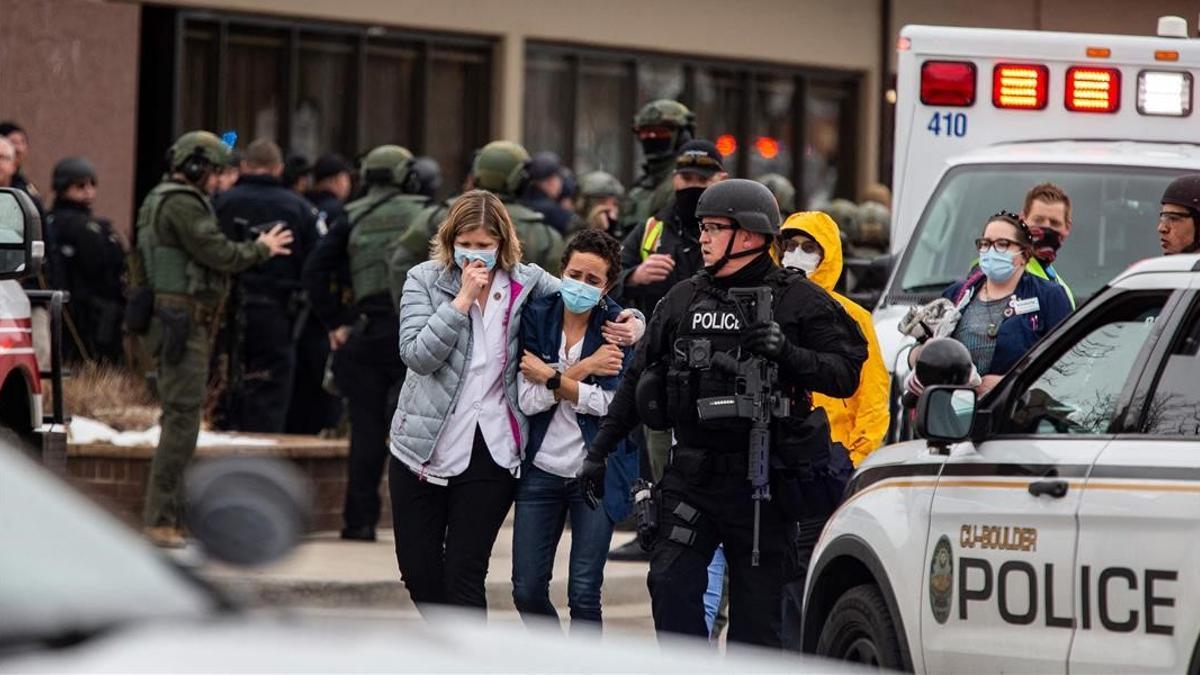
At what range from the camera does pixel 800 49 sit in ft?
87.5

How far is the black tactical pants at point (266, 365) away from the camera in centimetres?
1523

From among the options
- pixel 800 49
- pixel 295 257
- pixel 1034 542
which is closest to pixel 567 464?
pixel 1034 542

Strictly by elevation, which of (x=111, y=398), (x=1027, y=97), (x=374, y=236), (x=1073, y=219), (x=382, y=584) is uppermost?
(x=1027, y=97)

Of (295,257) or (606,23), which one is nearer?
(295,257)

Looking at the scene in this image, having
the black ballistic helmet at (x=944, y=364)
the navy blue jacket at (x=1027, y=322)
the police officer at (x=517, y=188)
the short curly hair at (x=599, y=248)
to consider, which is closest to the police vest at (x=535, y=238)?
the police officer at (x=517, y=188)

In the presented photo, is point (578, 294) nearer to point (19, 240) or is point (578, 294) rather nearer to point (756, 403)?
point (756, 403)

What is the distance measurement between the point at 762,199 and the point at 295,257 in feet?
25.5

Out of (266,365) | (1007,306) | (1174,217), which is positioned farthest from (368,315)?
(1174,217)

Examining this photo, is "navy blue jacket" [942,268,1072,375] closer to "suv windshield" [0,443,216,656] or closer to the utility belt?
the utility belt

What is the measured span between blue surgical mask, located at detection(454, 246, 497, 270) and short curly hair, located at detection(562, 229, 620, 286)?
322mm

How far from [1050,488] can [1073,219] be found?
5016mm

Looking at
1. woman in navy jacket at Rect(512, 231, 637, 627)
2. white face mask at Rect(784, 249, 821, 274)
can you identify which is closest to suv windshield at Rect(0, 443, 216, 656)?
woman in navy jacket at Rect(512, 231, 637, 627)

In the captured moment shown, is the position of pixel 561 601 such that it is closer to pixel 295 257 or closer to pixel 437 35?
pixel 295 257

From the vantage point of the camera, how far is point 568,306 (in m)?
8.77
